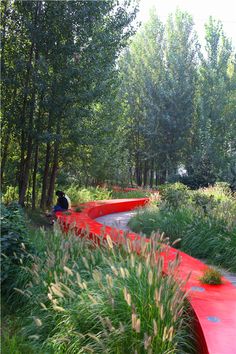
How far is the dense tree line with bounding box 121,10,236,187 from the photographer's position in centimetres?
2675

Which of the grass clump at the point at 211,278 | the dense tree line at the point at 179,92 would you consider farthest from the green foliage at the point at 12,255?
the dense tree line at the point at 179,92

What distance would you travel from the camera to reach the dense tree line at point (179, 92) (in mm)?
26750

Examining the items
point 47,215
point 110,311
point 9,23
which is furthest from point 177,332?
point 9,23

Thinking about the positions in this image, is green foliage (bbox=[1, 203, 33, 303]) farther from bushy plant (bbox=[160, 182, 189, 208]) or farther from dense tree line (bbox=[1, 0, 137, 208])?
bushy plant (bbox=[160, 182, 189, 208])

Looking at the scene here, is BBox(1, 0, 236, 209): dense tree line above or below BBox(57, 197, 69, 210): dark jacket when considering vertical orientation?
above

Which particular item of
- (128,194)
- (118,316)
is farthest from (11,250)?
(128,194)

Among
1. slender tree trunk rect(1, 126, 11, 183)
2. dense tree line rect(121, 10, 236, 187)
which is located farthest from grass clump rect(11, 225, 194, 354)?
dense tree line rect(121, 10, 236, 187)

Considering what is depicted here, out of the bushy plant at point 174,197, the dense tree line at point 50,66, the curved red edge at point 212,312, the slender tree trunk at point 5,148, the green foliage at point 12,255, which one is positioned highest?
the dense tree line at point 50,66

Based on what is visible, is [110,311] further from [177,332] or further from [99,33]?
[99,33]

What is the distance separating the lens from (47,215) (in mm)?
11516

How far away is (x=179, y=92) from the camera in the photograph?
27.6 m

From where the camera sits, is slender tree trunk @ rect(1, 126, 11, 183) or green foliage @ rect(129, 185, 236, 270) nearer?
green foliage @ rect(129, 185, 236, 270)

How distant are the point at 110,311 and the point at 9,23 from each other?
9982mm

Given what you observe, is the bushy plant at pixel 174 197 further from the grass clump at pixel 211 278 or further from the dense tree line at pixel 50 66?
the grass clump at pixel 211 278
